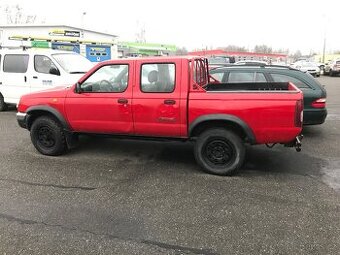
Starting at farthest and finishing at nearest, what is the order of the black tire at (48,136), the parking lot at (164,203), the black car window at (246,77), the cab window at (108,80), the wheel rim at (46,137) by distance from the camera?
the black car window at (246,77) → the wheel rim at (46,137) → the black tire at (48,136) → the cab window at (108,80) → the parking lot at (164,203)

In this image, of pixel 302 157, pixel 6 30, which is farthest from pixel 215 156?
pixel 6 30

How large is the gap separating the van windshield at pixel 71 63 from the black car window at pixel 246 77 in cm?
452

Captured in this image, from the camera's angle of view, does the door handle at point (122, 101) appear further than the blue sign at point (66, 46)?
No

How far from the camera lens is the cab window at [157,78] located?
5.16 meters

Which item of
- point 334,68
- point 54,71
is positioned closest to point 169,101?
point 54,71

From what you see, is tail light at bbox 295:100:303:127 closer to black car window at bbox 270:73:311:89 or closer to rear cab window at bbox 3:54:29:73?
black car window at bbox 270:73:311:89

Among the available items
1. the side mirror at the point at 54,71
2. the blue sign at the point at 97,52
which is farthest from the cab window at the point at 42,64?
the blue sign at the point at 97,52

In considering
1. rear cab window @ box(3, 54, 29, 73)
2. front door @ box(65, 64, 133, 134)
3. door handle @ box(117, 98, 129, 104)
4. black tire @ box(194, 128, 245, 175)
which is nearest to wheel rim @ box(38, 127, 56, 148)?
front door @ box(65, 64, 133, 134)

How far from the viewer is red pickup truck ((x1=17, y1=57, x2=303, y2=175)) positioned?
188 inches

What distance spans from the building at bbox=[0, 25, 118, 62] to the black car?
7684 millimetres

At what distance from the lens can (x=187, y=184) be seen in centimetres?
483

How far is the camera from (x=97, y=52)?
60.6 ft

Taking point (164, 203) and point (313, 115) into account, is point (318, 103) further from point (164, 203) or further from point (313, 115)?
point (164, 203)

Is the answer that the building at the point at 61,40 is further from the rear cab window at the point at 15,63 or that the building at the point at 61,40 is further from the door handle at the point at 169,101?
the door handle at the point at 169,101
